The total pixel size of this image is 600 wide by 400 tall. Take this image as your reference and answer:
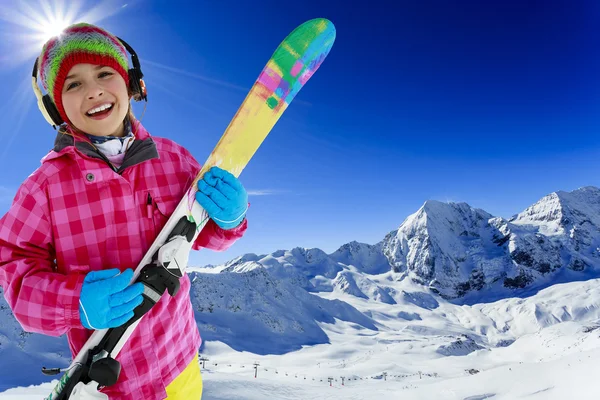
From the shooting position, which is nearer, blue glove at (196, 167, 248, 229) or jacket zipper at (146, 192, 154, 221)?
jacket zipper at (146, 192, 154, 221)

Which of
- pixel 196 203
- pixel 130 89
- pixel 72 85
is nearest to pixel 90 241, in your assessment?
pixel 196 203

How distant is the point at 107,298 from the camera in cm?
232

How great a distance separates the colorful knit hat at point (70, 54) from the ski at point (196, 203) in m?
1.05

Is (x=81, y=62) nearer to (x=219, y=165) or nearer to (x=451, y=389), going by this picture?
(x=219, y=165)

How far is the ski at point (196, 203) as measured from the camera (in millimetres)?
2375

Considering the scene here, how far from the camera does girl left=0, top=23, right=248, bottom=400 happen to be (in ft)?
7.37

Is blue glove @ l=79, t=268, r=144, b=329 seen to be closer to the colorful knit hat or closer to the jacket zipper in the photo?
the jacket zipper

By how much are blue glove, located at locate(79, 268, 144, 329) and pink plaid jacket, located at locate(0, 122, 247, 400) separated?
54 millimetres

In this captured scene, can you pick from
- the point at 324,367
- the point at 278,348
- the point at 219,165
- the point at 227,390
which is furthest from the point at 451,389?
the point at 278,348

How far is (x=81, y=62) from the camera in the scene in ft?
8.51

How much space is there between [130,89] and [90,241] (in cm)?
127

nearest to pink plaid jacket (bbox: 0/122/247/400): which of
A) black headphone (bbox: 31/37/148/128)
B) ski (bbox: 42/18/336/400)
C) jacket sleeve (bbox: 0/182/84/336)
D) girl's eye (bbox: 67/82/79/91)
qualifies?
jacket sleeve (bbox: 0/182/84/336)

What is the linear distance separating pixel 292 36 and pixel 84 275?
9.24ft

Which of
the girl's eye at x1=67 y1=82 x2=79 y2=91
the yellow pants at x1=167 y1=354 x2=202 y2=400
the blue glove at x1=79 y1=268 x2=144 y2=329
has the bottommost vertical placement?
the yellow pants at x1=167 y1=354 x2=202 y2=400
